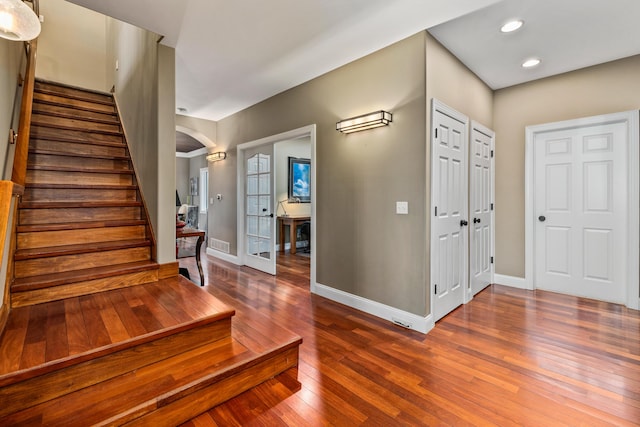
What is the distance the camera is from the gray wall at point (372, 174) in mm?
2656

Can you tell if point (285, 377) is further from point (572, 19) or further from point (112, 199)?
point (572, 19)

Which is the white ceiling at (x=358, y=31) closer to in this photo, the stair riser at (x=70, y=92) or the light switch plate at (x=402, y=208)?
the light switch plate at (x=402, y=208)

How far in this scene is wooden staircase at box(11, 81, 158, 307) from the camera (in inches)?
92.7

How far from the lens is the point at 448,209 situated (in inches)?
116

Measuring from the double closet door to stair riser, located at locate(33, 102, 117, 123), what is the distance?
13.7ft

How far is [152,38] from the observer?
9.47ft

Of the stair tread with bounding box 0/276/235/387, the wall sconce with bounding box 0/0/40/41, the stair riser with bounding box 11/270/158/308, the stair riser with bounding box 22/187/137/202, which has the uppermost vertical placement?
the wall sconce with bounding box 0/0/40/41

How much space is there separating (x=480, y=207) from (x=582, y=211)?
3.55ft

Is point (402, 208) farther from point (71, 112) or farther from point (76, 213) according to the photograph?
point (71, 112)

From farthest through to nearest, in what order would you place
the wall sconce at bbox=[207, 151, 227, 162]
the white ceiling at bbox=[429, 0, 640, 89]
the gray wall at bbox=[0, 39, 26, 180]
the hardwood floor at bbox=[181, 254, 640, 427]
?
the wall sconce at bbox=[207, 151, 227, 162]
the white ceiling at bbox=[429, 0, 640, 89]
the gray wall at bbox=[0, 39, 26, 180]
the hardwood floor at bbox=[181, 254, 640, 427]

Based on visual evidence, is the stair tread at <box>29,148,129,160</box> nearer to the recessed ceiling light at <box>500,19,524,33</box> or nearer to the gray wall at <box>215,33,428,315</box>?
the gray wall at <box>215,33,428,315</box>

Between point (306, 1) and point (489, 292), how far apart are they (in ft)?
12.1

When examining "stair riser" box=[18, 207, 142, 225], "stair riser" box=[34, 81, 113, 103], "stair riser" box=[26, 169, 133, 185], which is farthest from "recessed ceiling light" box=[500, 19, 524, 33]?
"stair riser" box=[34, 81, 113, 103]

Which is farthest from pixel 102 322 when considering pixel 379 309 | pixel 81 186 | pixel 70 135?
pixel 70 135
